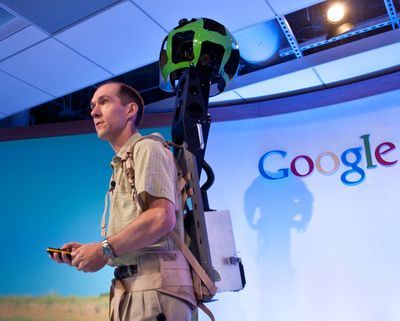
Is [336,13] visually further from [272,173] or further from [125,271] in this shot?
[125,271]

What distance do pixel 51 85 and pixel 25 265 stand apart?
61.5 inches

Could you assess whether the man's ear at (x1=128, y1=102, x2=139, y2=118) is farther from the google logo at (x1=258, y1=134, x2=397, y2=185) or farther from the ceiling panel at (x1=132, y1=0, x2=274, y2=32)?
the google logo at (x1=258, y1=134, x2=397, y2=185)

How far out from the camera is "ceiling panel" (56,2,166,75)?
3.15 m

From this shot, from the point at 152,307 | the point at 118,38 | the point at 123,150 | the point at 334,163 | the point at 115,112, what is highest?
the point at 118,38

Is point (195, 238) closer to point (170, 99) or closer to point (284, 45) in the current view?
point (284, 45)

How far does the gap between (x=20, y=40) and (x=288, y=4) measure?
6.29 ft

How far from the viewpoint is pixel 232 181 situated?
395cm

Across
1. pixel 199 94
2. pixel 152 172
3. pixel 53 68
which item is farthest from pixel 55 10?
pixel 152 172

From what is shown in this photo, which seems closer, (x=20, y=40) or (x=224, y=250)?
(x=224, y=250)

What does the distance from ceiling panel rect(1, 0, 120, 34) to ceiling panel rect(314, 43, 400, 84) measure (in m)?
1.76

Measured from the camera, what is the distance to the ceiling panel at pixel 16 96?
3.92 m

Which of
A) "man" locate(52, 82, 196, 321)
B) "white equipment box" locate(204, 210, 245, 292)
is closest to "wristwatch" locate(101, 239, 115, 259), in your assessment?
"man" locate(52, 82, 196, 321)

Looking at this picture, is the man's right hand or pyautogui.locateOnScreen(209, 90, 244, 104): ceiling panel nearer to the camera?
the man's right hand

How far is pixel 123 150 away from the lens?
1553 millimetres
